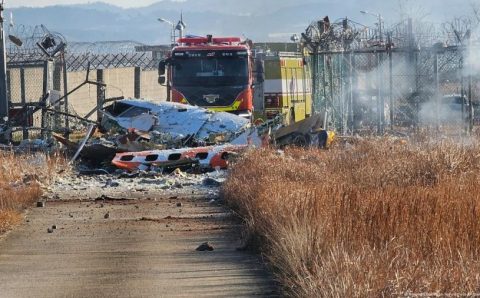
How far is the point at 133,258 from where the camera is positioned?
39.3 feet

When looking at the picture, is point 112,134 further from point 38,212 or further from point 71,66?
point 71,66

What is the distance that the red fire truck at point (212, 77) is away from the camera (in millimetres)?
30984

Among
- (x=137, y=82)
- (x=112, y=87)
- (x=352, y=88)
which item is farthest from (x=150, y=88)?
(x=352, y=88)

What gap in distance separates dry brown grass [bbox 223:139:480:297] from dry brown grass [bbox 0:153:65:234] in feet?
10.2

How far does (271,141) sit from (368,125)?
4.01 metres

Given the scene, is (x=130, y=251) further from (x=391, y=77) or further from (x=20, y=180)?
(x=391, y=77)

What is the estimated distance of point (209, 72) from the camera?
31000 mm

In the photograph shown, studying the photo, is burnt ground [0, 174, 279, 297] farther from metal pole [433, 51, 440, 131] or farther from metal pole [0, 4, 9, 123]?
metal pole [0, 4, 9, 123]

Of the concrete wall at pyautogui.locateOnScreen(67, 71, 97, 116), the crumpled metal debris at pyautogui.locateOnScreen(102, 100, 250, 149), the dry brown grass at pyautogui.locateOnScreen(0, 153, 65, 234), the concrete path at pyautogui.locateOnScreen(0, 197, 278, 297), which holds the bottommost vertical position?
the concrete path at pyautogui.locateOnScreen(0, 197, 278, 297)

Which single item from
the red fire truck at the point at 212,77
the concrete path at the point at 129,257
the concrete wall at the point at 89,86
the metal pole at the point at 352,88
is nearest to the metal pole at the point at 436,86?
the metal pole at the point at 352,88

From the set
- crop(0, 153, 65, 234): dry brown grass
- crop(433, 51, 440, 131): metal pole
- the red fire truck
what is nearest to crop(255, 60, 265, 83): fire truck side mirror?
the red fire truck

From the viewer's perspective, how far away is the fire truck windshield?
31016 mm

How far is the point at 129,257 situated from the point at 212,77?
63.2 feet

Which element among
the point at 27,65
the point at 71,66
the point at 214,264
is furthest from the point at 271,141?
the point at 71,66
